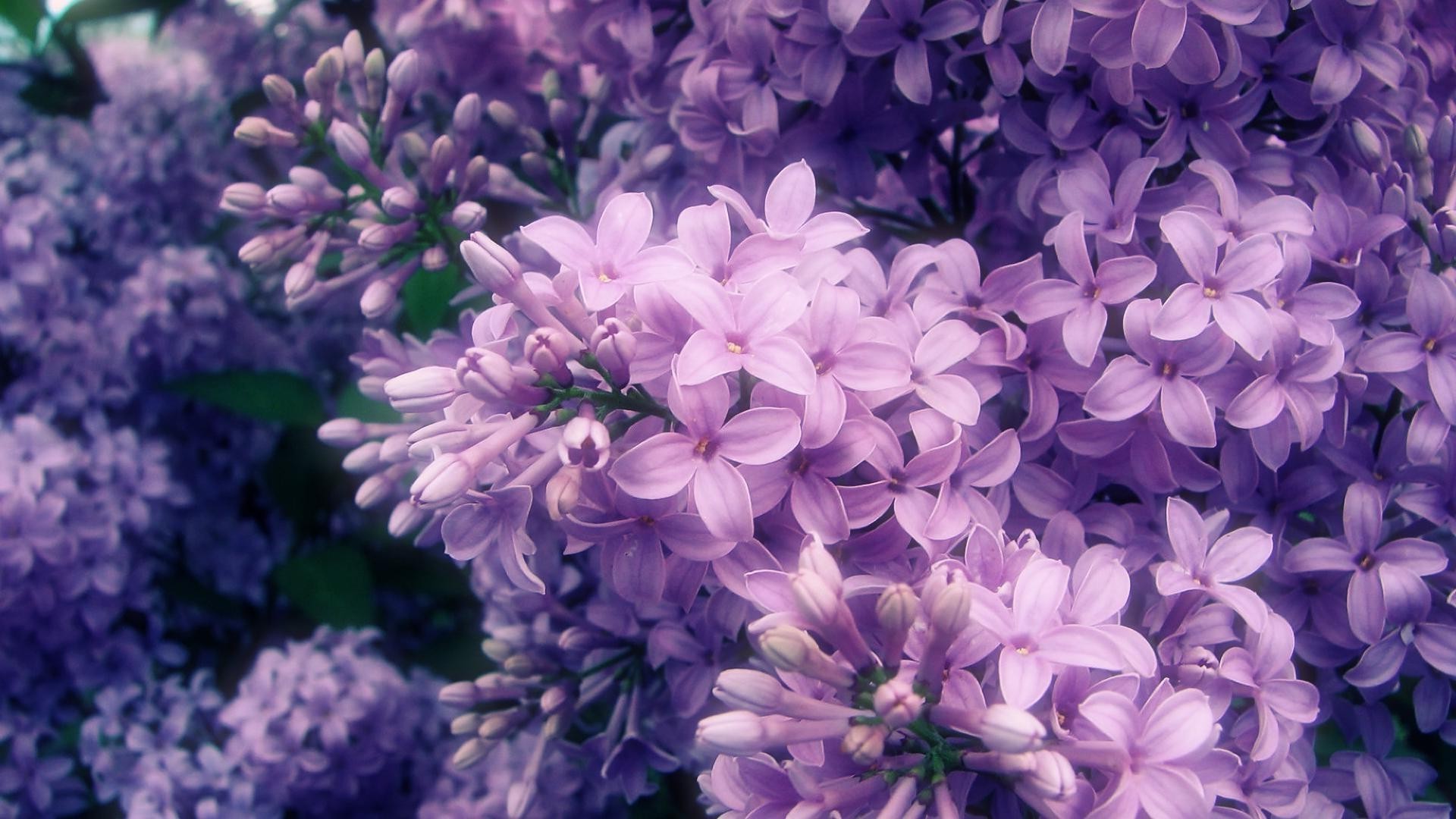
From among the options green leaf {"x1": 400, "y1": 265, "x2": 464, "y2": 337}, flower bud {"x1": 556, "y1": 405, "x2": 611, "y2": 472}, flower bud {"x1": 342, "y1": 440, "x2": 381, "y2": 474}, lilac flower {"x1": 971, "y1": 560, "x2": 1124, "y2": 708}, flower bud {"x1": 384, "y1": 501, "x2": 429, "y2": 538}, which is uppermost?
flower bud {"x1": 556, "y1": 405, "x2": 611, "y2": 472}

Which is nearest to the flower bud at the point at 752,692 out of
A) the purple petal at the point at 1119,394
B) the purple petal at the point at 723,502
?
the purple petal at the point at 723,502

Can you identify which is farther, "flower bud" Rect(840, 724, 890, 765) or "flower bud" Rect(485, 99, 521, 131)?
"flower bud" Rect(485, 99, 521, 131)

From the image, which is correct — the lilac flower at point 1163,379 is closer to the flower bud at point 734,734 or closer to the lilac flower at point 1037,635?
the lilac flower at point 1037,635

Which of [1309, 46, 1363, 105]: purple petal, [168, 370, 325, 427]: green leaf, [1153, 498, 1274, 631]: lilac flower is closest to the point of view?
[1153, 498, 1274, 631]: lilac flower

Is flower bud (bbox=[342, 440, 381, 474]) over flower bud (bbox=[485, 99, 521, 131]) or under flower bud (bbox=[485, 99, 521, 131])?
under

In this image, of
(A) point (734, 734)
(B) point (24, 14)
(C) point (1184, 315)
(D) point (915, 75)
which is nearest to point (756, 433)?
(A) point (734, 734)

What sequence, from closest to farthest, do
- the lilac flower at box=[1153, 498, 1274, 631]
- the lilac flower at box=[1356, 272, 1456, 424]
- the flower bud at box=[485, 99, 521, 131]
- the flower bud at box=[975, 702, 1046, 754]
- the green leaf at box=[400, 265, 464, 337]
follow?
the flower bud at box=[975, 702, 1046, 754] < the lilac flower at box=[1153, 498, 1274, 631] < the lilac flower at box=[1356, 272, 1456, 424] < the flower bud at box=[485, 99, 521, 131] < the green leaf at box=[400, 265, 464, 337]

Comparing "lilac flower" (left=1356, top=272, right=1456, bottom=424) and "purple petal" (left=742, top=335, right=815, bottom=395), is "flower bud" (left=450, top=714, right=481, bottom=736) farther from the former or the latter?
"lilac flower" (left=1356, top=272, right=1456, bottom=424)

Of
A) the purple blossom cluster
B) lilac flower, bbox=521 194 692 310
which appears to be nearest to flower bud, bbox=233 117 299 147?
the purple blossom cluster

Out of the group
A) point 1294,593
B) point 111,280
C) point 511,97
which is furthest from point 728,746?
point 111,280
